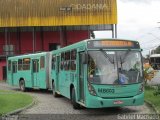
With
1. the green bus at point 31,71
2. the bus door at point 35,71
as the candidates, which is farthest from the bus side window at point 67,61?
the bus door at point 35,71

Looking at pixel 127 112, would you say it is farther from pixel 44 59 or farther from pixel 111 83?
pixel 44 59

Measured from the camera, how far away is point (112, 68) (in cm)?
1578

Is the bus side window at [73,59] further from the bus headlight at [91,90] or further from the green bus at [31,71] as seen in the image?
the green bus at [31,71]

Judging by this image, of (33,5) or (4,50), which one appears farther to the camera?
(4,50)

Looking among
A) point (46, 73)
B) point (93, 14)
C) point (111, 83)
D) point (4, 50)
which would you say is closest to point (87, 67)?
point (111, 83)

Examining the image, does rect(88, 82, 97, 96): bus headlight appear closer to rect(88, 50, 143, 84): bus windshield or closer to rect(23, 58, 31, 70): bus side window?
rect(88, 50, 143, 84): bus windshield

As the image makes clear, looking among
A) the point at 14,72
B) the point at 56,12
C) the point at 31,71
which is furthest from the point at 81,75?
the point at 56,12

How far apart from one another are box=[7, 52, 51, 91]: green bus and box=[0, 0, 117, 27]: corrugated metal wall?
18.6 meters

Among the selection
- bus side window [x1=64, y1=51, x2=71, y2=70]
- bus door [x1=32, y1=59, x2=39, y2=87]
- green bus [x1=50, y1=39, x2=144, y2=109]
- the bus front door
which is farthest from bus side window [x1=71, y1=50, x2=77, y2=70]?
the bus front door

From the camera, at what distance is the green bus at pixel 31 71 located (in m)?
27.5

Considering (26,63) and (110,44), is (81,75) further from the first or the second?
(26,63)

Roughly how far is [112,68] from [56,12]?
37387 millimetres

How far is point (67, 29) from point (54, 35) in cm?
194

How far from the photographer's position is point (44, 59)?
27.8m
